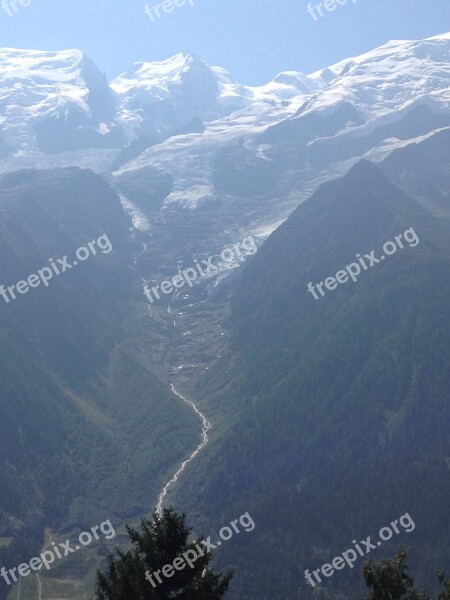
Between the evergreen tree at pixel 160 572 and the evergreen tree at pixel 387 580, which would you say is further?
the evergreen tree at pixel 387 580

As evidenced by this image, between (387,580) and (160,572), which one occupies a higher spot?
(160,572)

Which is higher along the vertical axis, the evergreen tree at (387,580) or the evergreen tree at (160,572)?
the evergreen tree at (160,572)

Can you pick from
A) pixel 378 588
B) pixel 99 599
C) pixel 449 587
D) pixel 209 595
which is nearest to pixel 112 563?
pixel 99 599

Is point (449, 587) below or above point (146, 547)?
below

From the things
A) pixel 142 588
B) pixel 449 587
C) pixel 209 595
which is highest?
pixel 142 588

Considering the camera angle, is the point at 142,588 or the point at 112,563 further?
the point at 112,563

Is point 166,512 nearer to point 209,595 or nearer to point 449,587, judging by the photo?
point 209,595

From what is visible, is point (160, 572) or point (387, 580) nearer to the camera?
point (387, 580)

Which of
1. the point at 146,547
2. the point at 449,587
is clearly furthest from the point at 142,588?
the point at 449,587
